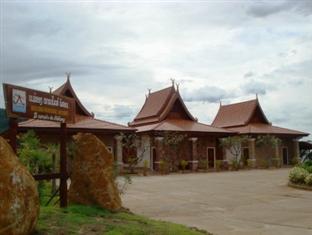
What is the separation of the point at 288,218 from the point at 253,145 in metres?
23.6

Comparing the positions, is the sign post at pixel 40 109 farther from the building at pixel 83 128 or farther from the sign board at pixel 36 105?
the building at pixel 83 128

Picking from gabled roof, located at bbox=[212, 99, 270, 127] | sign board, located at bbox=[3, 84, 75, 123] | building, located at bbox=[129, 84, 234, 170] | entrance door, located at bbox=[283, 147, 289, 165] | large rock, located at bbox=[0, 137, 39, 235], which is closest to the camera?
large rock, located at bbox=[0, 137, 39, 235]

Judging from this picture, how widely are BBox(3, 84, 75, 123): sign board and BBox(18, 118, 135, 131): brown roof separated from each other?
1596 centimetres

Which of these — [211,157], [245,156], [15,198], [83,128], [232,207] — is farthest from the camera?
[245,156]

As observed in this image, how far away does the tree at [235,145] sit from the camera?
29.9m

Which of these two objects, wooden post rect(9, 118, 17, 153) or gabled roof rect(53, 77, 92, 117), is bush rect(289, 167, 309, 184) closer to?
wooden post rect(9, 118, 17, 153)

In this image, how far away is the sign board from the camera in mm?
6305

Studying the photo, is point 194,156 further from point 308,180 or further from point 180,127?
point 308,180

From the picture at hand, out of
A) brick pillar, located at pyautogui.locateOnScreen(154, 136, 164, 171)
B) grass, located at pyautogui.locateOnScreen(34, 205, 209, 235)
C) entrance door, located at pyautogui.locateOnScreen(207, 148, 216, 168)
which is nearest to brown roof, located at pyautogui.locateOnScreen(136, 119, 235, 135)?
brick pillar, located at pyautogui.locateOnScreen(154, 136, 164, 171)

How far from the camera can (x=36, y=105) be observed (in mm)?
6887

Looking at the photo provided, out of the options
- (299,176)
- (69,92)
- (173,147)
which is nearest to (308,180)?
(299,176)

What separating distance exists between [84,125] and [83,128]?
768 mm

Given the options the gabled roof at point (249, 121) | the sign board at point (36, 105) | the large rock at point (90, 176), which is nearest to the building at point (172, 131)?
the gabled roof at point (249, 121)

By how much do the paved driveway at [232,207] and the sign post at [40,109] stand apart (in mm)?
2670
